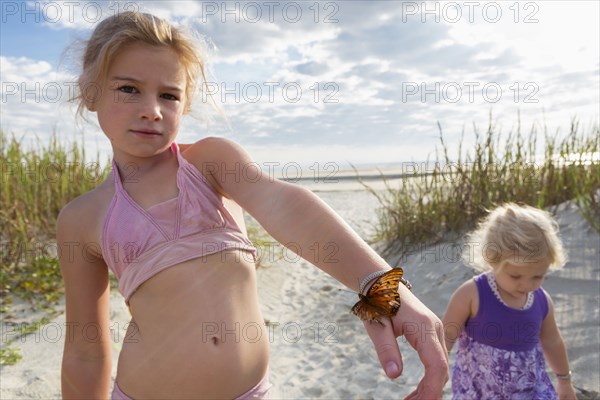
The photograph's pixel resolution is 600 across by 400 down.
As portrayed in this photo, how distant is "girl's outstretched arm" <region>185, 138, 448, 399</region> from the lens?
2.95 ft

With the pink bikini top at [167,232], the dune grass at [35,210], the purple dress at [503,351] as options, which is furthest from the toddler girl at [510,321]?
the dune grass at [35,210]

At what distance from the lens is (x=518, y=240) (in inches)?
106

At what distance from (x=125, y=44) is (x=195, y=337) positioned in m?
0.79

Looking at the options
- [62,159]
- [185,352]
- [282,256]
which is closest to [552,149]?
[282,256]

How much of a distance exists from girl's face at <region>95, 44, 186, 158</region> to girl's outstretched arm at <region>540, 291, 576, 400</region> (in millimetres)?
2317

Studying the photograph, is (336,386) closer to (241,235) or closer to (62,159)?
(241,235)

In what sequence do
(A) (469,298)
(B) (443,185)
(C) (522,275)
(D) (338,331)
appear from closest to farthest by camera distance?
(C) (522,275) < (A) (469,298) < (D) (338,331) < (B) (443,185)

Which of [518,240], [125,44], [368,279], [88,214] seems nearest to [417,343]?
[368,279]

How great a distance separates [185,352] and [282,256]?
19.0ft

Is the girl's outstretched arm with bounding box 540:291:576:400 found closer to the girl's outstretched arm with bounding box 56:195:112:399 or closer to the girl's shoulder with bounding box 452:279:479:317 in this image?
the girl's shoulder with bounding box 452:279:479:317

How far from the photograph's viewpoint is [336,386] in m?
3.78

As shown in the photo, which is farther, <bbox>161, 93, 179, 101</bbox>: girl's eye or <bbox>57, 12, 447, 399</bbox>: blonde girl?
<bbox>161, 93, 179, 101</bbox>: girl's eye

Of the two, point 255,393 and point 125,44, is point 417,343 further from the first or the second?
point 125,44

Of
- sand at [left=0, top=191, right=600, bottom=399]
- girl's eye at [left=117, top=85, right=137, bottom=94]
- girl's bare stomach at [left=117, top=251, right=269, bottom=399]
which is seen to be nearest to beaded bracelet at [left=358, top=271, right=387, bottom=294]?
girl's bare stomach at [left=117, top=251, right=269, bottom=399]
